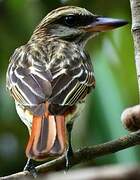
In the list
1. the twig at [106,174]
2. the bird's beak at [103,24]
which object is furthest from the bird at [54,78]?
the twig at [106,174]

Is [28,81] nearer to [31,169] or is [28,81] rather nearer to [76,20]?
[31,169]

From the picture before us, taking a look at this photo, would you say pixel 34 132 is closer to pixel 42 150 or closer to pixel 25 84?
pixel 42 150

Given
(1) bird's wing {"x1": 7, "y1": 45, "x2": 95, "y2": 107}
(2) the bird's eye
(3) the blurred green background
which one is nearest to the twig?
(1) bird's wing {"x1": 7, "y1": 45, "x2": 95, "y2": 107}

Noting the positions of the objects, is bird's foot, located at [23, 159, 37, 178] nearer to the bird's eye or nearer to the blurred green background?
the blurred green background

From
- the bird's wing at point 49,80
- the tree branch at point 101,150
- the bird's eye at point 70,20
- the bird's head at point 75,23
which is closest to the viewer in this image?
the tree branch at point 101,150

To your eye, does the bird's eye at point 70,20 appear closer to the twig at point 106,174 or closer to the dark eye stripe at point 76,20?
the dark eye stripe at point 76,20

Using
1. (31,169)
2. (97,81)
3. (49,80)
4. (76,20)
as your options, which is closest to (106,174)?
(31,169)

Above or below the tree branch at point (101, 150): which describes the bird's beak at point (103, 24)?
above

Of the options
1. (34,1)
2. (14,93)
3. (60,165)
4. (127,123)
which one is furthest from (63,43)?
(127,123)
